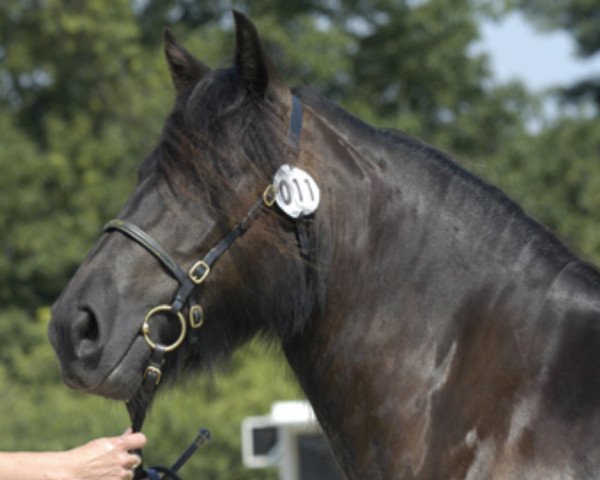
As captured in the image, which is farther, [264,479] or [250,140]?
[264,479]

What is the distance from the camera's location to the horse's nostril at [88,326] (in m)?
2.92

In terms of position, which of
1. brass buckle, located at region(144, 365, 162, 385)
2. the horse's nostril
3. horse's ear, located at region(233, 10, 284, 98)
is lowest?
brass buckle, located at region(144, 365, 162, 385)

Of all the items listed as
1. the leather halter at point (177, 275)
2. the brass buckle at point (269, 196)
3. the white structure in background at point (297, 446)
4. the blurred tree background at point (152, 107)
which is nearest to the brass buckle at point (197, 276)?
the leather halter at point (177, 275)

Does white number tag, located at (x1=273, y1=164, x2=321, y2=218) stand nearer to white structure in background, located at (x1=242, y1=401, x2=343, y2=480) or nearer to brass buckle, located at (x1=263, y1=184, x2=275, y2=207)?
brass buckle, located at (x1=263, y1=184, x2=275, y2=207)

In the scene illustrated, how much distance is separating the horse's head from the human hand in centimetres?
17

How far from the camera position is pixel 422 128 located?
762 inches

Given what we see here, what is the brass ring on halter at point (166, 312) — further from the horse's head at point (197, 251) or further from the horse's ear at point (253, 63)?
the horse's ear at point (253, 63)

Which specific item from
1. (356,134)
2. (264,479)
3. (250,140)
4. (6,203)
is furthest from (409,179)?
(6,203)

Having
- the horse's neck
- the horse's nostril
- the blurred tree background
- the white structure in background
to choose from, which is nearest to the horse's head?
the horse's nostril

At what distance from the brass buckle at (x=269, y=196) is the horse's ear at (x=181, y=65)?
18.1 inches

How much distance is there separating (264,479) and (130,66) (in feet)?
40.4

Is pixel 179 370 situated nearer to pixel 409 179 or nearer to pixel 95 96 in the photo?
pixel 409 179

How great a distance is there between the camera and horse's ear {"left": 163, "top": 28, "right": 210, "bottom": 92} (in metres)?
3.30

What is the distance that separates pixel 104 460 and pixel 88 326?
0.37 meters
